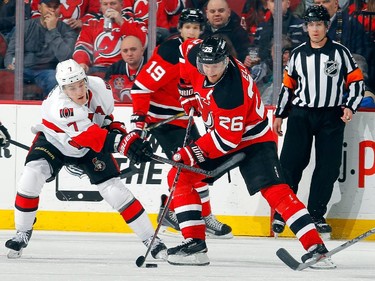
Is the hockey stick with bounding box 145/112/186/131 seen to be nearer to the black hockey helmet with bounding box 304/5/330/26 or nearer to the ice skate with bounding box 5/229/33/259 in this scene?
the black hockey helmet with bounding box 304/5/330/26

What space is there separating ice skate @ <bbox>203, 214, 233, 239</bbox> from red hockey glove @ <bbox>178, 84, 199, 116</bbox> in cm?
78

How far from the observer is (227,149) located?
17.4 ft

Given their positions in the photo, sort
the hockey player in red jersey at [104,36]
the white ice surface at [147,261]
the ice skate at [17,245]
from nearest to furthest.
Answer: the white ice surface at [147,261] < the ice skate at [17,245] < the hockey player in red jersey at [104,36]

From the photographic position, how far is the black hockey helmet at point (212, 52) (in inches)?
207

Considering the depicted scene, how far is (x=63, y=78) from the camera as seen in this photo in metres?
5.60

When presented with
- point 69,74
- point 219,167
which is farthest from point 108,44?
point 219,167

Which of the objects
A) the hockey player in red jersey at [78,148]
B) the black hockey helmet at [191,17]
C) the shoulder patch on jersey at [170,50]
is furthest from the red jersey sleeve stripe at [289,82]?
the hockey player in red jersey at [78,148]

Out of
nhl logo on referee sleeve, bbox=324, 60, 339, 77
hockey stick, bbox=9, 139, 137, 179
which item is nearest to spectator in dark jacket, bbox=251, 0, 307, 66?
nhl logo on referee sleeve, bbox=324, 60, 339, 77

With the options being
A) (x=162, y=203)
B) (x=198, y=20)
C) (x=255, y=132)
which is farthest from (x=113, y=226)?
(x=255, y=132)

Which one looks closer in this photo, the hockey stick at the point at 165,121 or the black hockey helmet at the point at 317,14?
the hockey stick at the point at 165,121

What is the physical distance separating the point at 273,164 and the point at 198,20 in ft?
5.02

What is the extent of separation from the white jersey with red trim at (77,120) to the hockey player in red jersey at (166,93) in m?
0.71

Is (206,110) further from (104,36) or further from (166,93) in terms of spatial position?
(104,36)

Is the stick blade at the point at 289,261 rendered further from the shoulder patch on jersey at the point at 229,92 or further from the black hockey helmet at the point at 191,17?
the black hockey helmet at the point at 191,17
